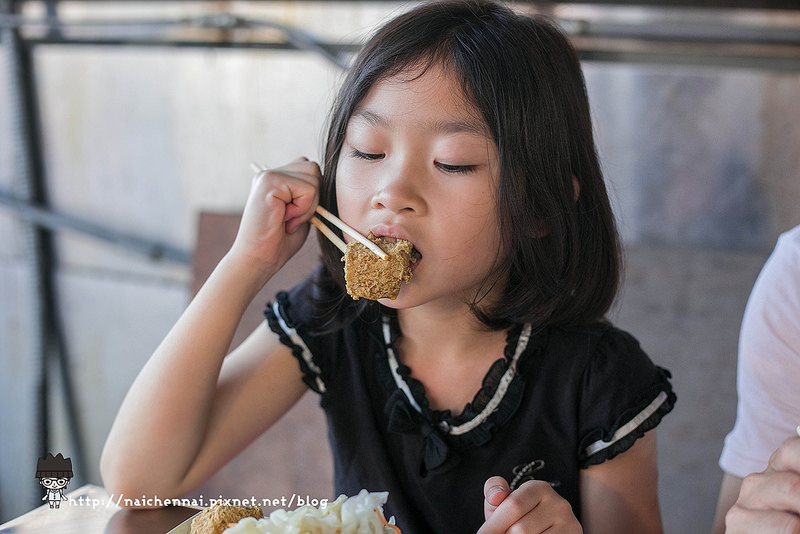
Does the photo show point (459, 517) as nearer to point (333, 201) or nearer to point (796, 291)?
point (333, 201)

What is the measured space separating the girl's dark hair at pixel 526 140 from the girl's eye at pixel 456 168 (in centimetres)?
6

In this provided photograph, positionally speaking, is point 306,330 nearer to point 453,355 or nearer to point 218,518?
point 453,355

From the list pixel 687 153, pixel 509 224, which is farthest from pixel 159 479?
pixel 687 153

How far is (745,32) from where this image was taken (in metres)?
2.21

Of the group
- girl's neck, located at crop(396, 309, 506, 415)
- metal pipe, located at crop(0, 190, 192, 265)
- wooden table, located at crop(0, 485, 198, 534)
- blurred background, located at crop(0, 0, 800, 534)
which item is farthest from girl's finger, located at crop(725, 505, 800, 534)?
metal pipe, located at crop(0, 190, 192, 265)

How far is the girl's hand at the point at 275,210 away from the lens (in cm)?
133

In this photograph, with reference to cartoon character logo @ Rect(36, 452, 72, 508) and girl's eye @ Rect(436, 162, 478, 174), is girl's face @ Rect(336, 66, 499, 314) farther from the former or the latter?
cartoon character logo @ Rect(36, 452, 72, 508)

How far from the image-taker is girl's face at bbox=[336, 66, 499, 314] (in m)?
1.11

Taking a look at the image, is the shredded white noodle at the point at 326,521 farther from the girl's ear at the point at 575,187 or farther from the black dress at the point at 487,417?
the girl's ear at the point at 575,187

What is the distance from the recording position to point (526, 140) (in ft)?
3.91

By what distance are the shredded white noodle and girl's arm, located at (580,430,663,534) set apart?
1.85ft

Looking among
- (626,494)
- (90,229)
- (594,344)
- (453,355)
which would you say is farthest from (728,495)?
(90,229)

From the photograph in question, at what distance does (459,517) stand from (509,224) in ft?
1.90

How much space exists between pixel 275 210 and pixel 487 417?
546 millimetres
